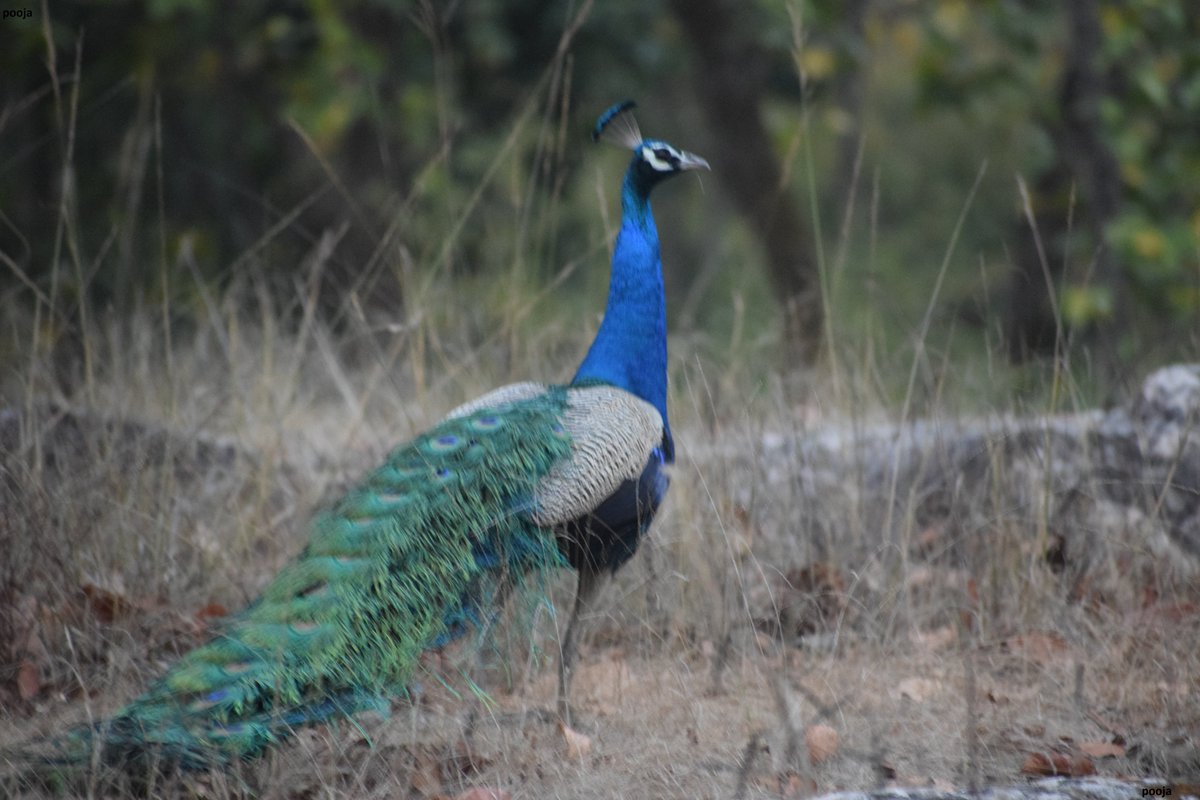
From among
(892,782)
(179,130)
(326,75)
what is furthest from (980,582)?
(179,130)

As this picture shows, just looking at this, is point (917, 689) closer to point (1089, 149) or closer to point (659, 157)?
point (659, 157)

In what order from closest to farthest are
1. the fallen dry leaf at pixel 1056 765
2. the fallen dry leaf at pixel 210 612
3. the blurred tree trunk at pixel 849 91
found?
the fallen dry leaf at pixel 1056 765 < the fallen dry leaf at pixel 210 612 < the blurred tree trunk at pixel 849 91

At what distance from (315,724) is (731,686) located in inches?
40.7

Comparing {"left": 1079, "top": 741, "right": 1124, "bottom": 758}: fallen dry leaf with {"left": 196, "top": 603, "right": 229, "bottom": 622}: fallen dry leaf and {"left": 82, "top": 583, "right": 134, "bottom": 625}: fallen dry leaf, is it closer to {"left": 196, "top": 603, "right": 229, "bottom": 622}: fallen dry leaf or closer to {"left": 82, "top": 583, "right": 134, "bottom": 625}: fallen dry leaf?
{"left": 196, "top": 603, "right": 229, "bottom": 622}: fallen dry leaf

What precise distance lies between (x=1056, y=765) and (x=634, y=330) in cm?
126

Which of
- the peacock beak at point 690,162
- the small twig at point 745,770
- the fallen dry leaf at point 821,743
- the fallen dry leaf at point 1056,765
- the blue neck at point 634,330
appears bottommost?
the fallen dry leaf at point 821,743

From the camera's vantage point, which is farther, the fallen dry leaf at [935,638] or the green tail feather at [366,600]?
the fallen dry leaf at [935,638]

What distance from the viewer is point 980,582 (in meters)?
3.37

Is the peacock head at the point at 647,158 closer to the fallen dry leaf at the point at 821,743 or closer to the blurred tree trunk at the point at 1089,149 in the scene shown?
the fallen dry leaf at the point at 821,743

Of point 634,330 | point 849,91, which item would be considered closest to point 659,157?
point 634,330

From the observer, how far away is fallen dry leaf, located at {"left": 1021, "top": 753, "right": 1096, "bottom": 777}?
2506mm

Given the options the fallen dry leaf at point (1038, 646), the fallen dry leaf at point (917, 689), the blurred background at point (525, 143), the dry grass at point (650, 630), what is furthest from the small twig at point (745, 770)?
the blurred background at point (525, 143)

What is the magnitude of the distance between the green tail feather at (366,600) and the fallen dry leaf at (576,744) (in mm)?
305

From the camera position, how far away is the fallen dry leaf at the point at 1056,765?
2506 millimetres
